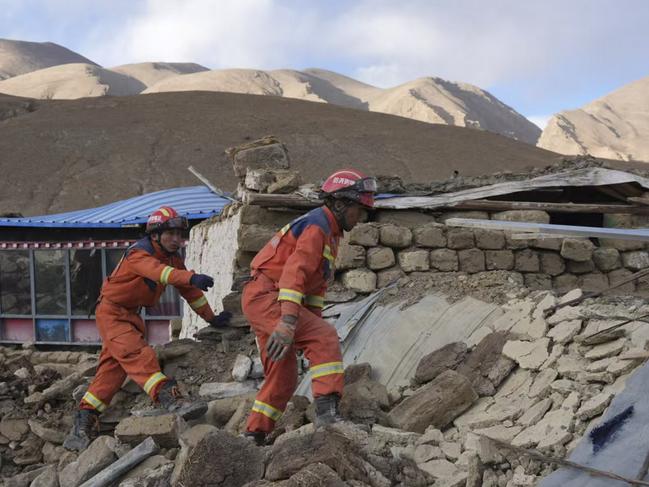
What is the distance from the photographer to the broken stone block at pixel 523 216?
7.11m

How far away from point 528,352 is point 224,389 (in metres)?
2.33

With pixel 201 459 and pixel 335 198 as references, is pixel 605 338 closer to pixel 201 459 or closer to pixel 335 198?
pixel 335 198

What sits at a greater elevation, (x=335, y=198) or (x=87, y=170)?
(x=87, y=170)

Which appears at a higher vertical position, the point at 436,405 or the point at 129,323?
the point at 129,323

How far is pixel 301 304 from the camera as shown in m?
4.57

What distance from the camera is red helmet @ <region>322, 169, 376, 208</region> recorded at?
469cm

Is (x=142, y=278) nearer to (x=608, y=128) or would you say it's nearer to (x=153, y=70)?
(x=608, y=128)

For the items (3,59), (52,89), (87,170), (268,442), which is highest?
(3,59)

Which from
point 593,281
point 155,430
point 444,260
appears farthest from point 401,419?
point 593,281

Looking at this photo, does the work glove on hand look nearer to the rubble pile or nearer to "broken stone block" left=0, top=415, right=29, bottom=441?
the rubble pile

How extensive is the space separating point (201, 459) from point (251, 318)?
117 centimetres

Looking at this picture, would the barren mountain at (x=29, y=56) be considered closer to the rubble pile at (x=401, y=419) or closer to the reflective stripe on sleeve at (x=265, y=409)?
the rubble pile at (x=401, y=419)

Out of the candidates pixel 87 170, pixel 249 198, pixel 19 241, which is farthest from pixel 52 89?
pixel 249 198

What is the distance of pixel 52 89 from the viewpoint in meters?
67.0
